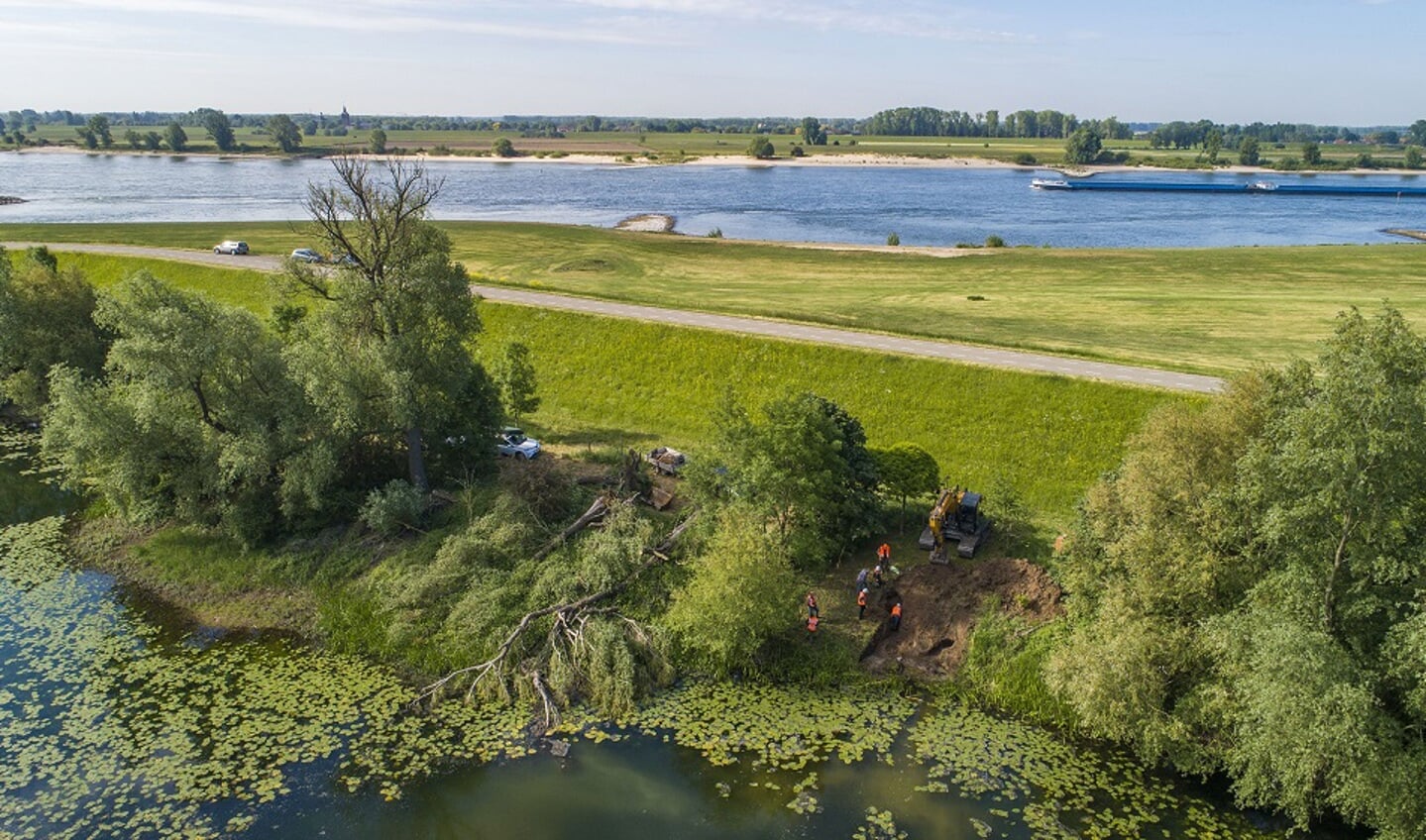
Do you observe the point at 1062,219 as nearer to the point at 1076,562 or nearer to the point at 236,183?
the point at 1076,562

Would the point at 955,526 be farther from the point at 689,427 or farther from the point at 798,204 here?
the point at 798,204

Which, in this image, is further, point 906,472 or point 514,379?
point 514,379

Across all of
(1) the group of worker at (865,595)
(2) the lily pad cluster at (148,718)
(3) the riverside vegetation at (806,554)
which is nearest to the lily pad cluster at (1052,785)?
(3) the riverside vegetation at (806,554)

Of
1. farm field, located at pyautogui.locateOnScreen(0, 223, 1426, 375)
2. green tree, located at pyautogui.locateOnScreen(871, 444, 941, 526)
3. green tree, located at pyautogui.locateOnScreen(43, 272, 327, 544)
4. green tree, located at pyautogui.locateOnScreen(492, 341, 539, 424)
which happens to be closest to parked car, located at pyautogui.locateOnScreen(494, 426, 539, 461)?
green tree, located at pyautogui.locateOnScreen(492, 341, 539, 424)

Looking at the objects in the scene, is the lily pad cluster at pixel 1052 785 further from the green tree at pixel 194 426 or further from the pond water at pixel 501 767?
the green tree at pixel 194 426

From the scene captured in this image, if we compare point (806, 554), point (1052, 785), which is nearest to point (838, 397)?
point (806, 554)

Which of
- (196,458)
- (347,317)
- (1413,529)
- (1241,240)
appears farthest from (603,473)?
(1241,240)
